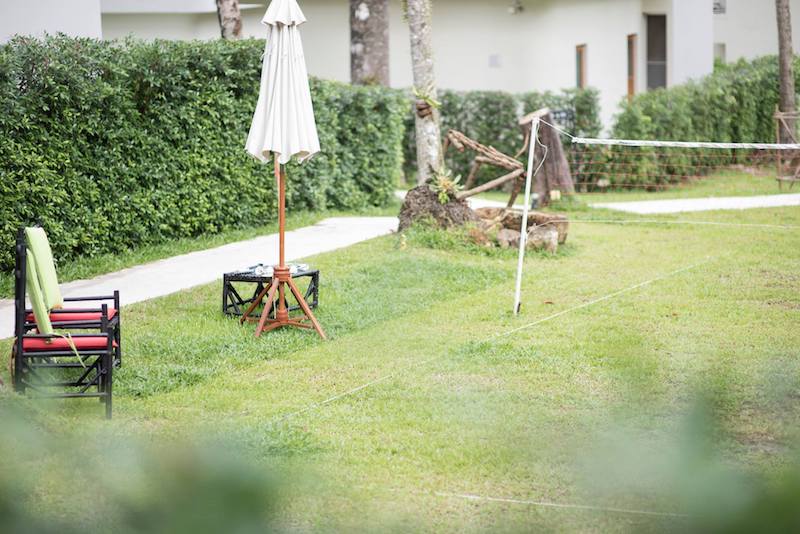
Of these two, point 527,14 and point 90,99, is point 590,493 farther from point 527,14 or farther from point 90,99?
point 527,14

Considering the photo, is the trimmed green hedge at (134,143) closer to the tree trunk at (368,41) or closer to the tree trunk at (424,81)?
the tree trunk at (424,81)

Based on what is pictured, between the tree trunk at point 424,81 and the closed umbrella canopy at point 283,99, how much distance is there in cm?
535

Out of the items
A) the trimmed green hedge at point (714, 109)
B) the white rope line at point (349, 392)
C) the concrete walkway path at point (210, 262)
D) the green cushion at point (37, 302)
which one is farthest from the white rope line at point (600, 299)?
the trimmed green hedge at point (714, 109)

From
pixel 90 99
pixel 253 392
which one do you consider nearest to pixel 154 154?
pixel 90 99

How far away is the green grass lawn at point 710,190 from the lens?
62.9 feet

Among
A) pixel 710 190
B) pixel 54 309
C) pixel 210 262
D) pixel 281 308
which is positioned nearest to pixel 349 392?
pixel 281 308

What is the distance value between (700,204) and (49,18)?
10.7 meters

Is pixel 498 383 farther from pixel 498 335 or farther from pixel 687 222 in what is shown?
pixel 687 222

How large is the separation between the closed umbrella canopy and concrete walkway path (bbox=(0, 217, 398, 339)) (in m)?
2.28

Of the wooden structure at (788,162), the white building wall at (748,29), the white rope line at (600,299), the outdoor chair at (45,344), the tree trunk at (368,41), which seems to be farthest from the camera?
the white building wall at (748,29)

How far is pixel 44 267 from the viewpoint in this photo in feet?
24.1

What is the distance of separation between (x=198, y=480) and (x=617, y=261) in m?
12.3

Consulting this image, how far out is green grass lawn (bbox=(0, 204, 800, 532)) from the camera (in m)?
0.79

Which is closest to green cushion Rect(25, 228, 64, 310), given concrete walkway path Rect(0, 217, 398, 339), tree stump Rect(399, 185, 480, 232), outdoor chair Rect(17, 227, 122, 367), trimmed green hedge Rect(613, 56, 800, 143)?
outdoor chair Rect(17, 227, 122, 367)
